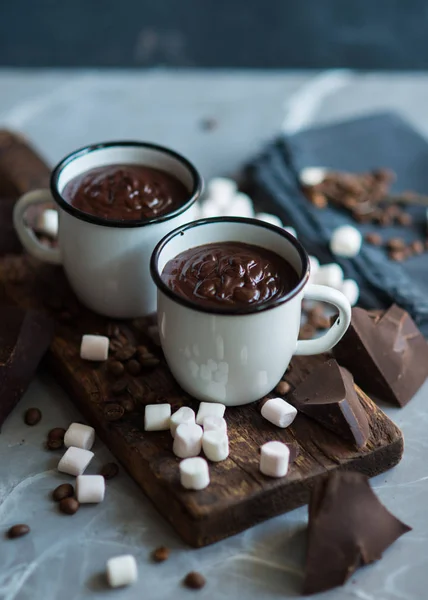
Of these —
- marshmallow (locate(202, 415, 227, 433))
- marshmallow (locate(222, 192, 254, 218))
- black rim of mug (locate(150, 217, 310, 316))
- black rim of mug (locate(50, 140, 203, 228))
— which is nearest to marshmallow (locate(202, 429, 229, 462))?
marshmallow (locate(202, 415, 227, 433))

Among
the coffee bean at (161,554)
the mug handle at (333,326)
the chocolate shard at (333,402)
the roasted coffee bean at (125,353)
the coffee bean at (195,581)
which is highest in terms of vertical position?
the mug handle at (333,326)

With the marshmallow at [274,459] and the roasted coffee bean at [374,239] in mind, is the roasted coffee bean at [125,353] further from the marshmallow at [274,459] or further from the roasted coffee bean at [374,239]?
the roasted coffee bean at [374,239]

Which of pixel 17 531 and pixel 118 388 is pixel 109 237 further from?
pixel 17 531

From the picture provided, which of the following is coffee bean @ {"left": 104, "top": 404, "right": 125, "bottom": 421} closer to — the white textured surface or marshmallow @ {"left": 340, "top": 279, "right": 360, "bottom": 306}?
the white textured surface

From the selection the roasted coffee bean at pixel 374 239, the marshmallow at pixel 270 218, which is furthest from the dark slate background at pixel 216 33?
the roasted coffee bean at pixel 374 239

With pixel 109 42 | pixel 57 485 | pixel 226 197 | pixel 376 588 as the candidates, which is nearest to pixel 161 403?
pixel 57 485

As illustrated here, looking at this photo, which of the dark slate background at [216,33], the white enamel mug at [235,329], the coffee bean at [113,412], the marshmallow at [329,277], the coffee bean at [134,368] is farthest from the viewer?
the dark slate background at [216,33]

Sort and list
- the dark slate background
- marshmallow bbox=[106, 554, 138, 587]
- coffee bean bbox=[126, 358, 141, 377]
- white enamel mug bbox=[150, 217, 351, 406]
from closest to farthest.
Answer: marshmallow bbox=[106, 554, 138, 587]
white enamel mug bbox=[150, 217, 351, 406]
coffee bean bbox=[126, 358, 141, 377]
the dark slate background
